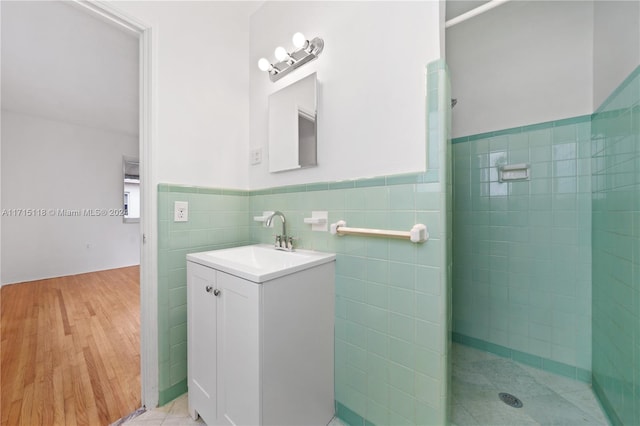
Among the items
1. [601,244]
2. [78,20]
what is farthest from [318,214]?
[78,20]

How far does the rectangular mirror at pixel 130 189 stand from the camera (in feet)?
15.4

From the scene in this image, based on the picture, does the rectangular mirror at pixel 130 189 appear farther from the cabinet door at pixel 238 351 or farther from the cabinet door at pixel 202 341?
the cabinet door at pixel 238 351

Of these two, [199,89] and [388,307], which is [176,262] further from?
[388,307]

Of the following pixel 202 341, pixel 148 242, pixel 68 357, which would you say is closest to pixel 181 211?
pixel 148 242

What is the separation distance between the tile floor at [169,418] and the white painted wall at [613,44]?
2134 millimetres

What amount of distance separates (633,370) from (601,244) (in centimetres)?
63

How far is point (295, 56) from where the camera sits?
1.43 meters

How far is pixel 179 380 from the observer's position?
145 centimetres

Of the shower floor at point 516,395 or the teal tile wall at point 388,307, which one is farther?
the shower floor at point 516,395

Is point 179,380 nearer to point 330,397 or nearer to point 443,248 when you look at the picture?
point 330,397

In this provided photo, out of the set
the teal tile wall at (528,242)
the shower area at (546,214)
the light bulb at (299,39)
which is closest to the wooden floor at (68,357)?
the shower area at (546,214)

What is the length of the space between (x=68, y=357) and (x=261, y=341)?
193 centimetres

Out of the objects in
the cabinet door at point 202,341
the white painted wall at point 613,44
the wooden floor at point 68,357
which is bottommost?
the wooden floor at point 68,357

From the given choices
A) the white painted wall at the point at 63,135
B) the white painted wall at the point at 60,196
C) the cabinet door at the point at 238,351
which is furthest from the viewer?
the white painted wall at the point at 60,196
